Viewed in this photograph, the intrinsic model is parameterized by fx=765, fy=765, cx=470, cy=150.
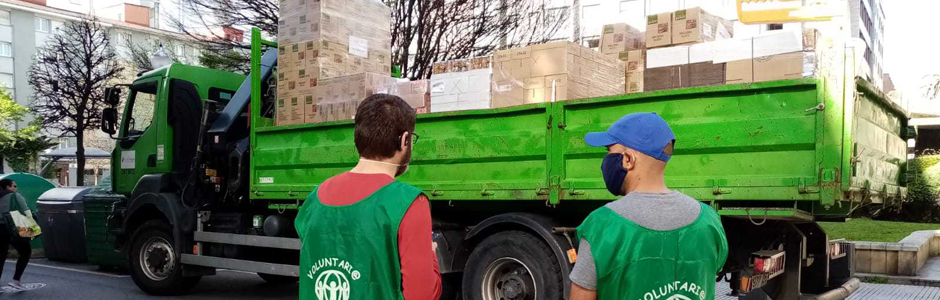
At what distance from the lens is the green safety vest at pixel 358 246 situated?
221cm

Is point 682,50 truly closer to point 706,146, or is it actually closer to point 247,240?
point 706,146

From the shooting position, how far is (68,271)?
1127cm

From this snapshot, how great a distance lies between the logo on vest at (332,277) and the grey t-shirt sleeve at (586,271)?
0.64 meters

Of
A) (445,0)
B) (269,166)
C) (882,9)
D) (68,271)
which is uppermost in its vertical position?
(882,9)

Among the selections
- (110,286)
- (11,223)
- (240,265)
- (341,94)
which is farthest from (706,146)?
(11,223)

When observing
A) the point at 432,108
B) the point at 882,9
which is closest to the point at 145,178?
the point at 432,108

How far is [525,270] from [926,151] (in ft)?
72.7

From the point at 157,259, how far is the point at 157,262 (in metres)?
0.03

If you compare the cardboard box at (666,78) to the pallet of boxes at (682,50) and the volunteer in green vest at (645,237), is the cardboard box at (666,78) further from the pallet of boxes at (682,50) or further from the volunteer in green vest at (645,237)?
the volunteer in green vest at (645,237)

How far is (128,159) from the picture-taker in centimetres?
896

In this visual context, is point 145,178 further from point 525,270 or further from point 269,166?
point 525,270

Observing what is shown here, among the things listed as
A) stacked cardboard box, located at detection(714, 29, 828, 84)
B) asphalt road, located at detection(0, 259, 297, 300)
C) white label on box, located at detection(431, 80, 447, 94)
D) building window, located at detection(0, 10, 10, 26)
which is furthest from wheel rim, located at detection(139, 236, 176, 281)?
building window, located at detection(0, 10, 10, 26)

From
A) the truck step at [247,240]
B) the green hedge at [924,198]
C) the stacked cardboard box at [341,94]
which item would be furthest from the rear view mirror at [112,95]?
the green hedge at [924,198]

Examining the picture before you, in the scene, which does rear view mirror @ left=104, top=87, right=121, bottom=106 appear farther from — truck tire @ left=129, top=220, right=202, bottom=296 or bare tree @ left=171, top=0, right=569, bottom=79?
bare tree @ left=171, top=0, right=569, bottom=79
